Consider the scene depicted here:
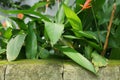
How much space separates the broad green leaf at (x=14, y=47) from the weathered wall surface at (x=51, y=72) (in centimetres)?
5

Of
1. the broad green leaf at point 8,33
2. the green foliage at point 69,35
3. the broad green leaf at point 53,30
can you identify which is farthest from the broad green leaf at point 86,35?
the broad green leaf at point 8,33

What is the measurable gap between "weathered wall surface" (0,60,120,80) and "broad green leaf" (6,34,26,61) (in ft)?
0.16

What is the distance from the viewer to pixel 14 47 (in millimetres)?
1420

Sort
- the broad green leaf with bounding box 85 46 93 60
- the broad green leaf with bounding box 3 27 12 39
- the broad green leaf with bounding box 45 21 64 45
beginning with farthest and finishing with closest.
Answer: the broad green leaf with bounding box 3 27 12 39
the broad green leaf with bounding box 85 46 93 60
the broad green leaf with bounding box 45 21 64 45

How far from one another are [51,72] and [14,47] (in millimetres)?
230

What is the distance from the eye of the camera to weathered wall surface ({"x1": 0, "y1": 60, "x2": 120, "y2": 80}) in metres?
1.35

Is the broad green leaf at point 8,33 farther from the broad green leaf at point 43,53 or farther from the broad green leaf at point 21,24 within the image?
the broad green leaf at point 43,53

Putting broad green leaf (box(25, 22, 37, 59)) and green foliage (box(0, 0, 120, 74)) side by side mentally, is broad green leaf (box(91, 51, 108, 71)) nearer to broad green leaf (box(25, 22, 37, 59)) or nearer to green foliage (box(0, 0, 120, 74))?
green foliage (box(0, 0, 120, 74))

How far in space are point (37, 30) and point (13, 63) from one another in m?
0.25

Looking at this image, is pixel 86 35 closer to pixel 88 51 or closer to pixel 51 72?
pixel 88 51

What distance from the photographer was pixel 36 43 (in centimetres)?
146

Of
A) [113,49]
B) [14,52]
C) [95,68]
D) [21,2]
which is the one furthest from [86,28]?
[21,2]

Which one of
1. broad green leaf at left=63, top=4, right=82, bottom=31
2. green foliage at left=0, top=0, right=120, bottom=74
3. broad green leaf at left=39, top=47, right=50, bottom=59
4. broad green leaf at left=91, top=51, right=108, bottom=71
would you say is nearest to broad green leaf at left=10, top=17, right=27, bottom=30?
green foliage at left=0, top=0, right=120, bottom=74

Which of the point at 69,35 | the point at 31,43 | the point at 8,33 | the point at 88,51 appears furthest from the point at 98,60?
the point at 8,33
